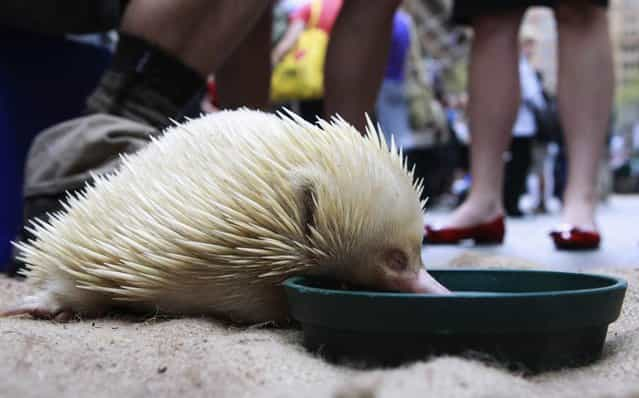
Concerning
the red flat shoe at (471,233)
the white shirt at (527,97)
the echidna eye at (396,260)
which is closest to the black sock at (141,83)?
the echidna eye at (396,260)

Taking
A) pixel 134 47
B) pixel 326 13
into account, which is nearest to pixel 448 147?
pixel 326 13

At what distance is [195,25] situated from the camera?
5.78 ft

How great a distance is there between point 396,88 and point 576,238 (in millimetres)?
2273

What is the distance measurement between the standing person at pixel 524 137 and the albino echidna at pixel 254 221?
4.27 meters

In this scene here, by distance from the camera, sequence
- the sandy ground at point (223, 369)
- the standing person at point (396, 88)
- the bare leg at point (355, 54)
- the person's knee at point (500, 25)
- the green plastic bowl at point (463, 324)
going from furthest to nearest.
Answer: the standing person at point (396, 88) < the person's knee at point (500, 25) < the bare leg at point (355, 54) < the green plastic bowl at point (463, 324) < the sandy ground at point (223, 369)

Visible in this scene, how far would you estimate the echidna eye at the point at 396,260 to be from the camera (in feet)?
3.56

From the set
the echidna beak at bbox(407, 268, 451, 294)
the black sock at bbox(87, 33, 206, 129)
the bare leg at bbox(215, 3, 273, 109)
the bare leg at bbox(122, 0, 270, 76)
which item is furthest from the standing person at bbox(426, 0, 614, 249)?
the echidna beak at bbox(407, 268, 451, 294)

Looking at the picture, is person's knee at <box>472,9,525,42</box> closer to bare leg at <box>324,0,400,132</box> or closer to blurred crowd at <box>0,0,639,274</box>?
blurred crowd at <box>0,0,639,274</box>

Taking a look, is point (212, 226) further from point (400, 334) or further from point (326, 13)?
point (326, 13)

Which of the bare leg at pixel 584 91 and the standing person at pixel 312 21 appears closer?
the bare leg at pixel 584 91

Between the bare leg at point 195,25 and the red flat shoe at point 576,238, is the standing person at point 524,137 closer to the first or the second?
the red flat shoe at point 576,238

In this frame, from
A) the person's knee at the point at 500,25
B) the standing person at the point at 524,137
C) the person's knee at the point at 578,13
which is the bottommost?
the standing person at the point at 524,137

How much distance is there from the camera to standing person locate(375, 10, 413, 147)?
160 inches

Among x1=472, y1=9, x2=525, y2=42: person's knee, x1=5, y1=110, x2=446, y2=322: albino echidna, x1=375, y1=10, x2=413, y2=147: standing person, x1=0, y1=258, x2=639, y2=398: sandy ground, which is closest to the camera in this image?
x1=0, y1=258, x2=639, y2=398: sandy ground
